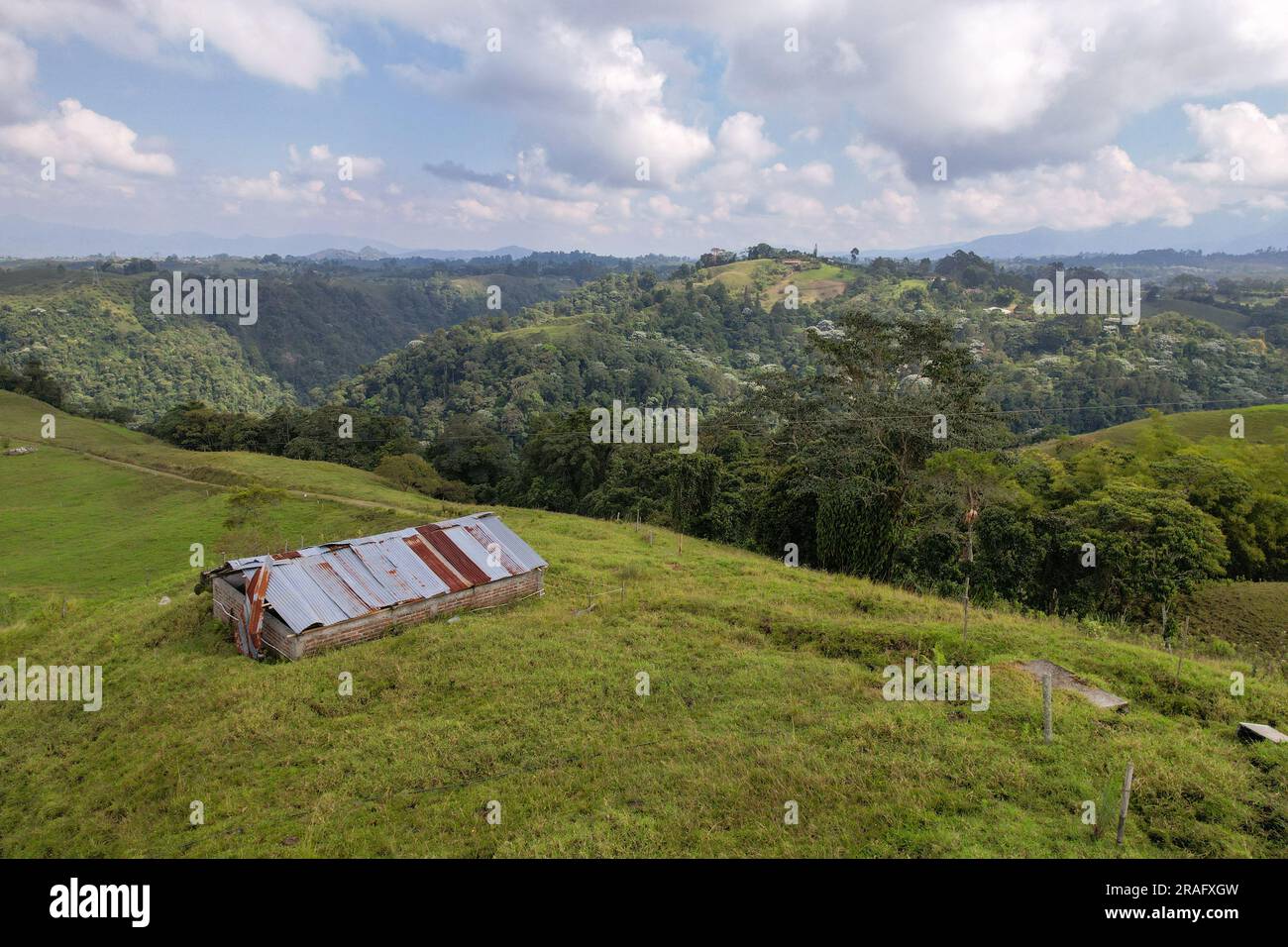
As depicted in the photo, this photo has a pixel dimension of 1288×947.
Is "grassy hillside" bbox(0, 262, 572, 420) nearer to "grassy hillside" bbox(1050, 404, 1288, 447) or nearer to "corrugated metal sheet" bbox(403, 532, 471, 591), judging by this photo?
"corrugated metal sheet" bbox(403, 532, 471, 591)

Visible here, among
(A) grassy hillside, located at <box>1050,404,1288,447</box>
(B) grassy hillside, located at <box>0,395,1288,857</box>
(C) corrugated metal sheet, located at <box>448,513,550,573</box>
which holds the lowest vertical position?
(B) grassy hillside, located at <box>0,395,1288,857</box>

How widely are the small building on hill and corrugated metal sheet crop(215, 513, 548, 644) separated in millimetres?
25

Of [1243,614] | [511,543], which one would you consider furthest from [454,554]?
[1243,614]

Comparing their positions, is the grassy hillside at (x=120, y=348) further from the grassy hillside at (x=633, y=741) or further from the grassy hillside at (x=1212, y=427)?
the grassy hillside at (x=1212, y=427)

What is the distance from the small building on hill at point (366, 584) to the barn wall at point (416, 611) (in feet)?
0.08

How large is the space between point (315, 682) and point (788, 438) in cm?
3457

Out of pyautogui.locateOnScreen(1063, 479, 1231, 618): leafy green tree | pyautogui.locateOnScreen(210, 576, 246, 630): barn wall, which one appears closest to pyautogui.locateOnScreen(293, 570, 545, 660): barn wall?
pyautogui.locateOnScreen(210, 576, 246, 630): barn wall

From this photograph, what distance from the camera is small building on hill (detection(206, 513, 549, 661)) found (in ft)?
56.0

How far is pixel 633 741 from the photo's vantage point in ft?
40.1

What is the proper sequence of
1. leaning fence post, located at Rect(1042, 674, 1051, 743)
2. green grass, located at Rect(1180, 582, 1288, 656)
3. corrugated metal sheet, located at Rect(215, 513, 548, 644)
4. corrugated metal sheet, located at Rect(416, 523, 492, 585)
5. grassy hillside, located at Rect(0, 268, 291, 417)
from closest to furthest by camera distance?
1. leaning fence post, located at Rect(1042, 674, 1051, 743)
2. corrugated metal sheet, located at Rect(215, 513, 548, 644)
3. green grass, located at Rect(1180, 582, 1288, 656)
4. corrugated metal sheet, located at Rect(416, 523, 492, 585)
5. grassy hillside, located at Rect(0, 268, 291, 417)

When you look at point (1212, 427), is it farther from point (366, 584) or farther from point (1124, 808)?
point (366, 584)

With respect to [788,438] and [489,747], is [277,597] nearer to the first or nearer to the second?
[489,747]
